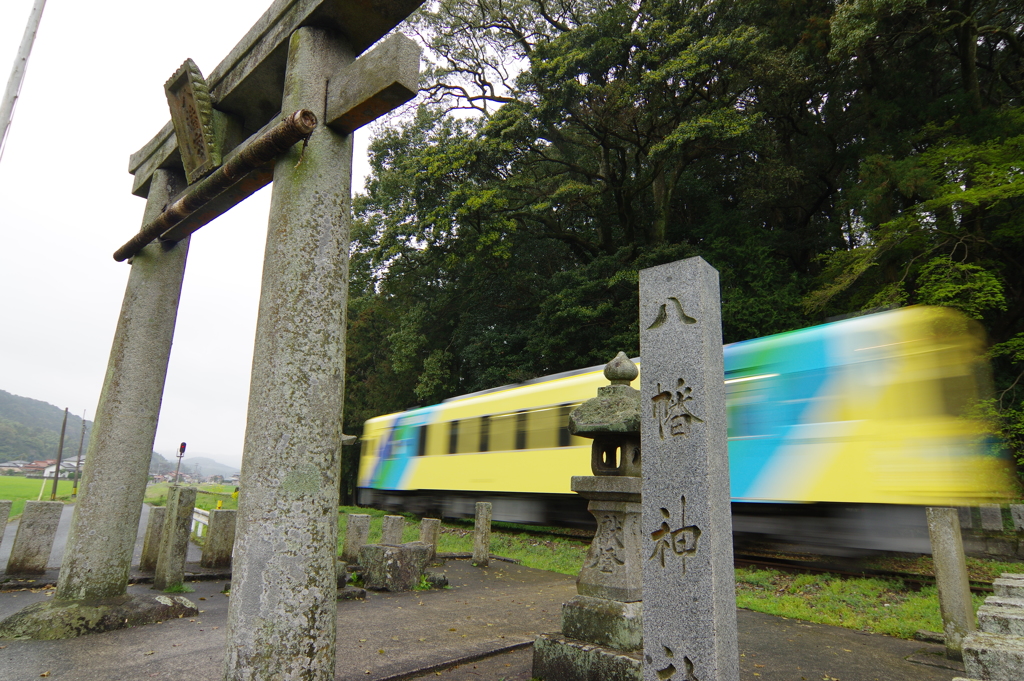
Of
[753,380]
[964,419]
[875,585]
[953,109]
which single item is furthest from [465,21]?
[875,585]

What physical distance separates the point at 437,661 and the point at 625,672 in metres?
1.47

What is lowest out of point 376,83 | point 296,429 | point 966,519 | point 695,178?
point 966,519

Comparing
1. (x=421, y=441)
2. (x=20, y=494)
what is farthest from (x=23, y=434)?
(x=421, y=441)

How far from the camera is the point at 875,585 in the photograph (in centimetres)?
775

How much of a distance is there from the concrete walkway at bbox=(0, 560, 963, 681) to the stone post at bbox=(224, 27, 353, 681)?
5.09ft

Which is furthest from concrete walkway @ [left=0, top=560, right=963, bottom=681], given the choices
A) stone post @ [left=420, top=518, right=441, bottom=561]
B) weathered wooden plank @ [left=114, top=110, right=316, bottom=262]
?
weathered wooden plank @ [left=114, top=110, right=316, bottom=262]

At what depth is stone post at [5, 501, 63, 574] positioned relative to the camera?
6594 millimetres

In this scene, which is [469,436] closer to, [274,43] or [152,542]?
[152,542]

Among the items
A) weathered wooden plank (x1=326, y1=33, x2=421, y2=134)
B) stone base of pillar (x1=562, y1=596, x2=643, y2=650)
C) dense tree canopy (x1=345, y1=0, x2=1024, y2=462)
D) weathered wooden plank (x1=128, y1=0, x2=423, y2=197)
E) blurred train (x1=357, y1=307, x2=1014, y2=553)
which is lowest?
stone base of pillar (x1=562, y1=596, x2=643, y2=650)

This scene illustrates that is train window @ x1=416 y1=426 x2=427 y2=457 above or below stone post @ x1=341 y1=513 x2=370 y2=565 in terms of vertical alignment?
above

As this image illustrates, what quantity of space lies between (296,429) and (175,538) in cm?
479

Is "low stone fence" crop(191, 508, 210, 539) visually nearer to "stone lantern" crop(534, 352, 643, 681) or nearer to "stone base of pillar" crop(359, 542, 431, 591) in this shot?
"stone base of pillar" crop(359, 542, 431, 591)

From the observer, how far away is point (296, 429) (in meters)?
2.88

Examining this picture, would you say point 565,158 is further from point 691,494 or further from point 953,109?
point 691,494
